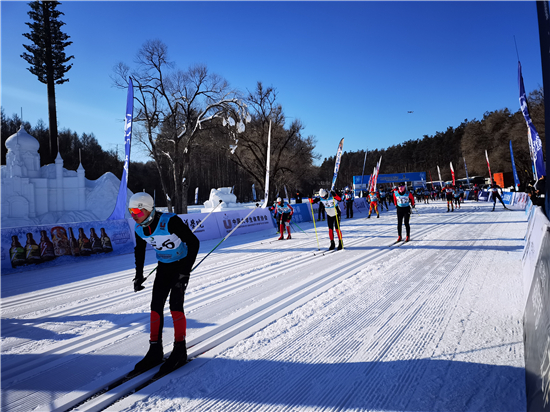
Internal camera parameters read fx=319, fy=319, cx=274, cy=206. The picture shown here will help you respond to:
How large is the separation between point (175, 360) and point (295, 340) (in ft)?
4.44

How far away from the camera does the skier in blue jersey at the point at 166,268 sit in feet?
10.8

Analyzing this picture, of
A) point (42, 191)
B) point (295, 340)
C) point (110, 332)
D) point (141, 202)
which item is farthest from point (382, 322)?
point (42, 191)

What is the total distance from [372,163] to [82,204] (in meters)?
109

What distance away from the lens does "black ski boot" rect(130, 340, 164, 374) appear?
10.6ft

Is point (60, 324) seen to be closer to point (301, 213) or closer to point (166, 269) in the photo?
point (166, 269)

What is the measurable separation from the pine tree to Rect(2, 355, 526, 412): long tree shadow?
93.8ft

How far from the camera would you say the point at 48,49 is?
88.8 ft

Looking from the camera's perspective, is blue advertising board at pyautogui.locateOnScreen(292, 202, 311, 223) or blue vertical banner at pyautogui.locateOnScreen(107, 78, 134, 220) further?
blue advertising board at pyautogui.locateOnScreen(292, 202, 311, 223)

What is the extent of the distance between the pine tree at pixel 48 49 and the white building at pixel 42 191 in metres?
5.48

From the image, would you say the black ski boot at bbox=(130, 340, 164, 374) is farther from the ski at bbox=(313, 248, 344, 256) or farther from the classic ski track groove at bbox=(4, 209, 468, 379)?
the ski at bbox=(313, 248, 344, 256)

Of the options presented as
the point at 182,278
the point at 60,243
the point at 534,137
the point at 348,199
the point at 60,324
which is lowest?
the point at 60,324

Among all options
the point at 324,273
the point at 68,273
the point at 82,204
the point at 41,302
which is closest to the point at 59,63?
the point at 82,204

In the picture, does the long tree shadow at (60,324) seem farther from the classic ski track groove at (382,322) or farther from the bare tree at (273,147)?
the bare tree at (273,147)

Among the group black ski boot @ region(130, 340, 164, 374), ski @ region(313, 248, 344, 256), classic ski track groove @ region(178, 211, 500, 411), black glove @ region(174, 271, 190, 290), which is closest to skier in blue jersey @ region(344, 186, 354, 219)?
ski @ region(313, 248, 344, 256)
